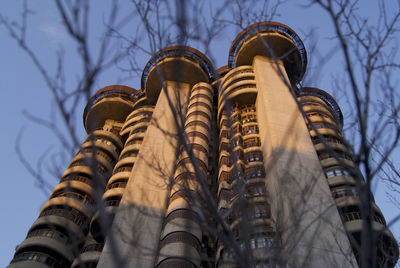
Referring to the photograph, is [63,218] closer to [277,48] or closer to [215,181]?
[215,181]

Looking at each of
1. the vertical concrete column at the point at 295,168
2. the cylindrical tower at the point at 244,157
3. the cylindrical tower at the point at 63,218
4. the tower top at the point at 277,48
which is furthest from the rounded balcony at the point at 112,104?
the vertical concrete column at the point at 295,168

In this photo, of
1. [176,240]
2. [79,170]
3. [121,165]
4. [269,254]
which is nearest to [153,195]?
[176,240]

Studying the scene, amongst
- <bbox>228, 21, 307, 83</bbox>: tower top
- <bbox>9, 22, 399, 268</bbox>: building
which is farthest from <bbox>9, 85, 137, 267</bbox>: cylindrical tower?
<bbox>228, 21, 307, 83</bbox>: tower top

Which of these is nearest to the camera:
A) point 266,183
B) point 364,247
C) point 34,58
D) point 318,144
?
point 364,247

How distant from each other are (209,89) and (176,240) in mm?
24654

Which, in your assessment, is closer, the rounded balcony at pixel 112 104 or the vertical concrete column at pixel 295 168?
the vertical concrete column at pixel 295 168

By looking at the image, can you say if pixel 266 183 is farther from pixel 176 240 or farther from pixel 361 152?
pixel 361 152

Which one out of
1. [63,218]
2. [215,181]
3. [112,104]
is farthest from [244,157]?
[112,104]

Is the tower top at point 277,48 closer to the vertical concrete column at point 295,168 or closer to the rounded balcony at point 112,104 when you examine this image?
the vertical concrete column at point 295,168

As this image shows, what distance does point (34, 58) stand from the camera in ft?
14.8

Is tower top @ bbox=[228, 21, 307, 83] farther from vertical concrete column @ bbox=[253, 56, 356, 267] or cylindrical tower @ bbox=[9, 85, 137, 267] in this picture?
cylindrical tower @ bbox=[9, 85, 137, 267]

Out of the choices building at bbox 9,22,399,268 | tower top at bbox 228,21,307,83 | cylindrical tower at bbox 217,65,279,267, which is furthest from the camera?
tower top at bbox 228,21,307,83

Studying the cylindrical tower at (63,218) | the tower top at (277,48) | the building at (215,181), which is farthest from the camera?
the tower top at (277,48)

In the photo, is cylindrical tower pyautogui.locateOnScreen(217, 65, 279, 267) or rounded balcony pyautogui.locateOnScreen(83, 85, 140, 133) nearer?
cylindrical tower pyautogui.locateOnScreen(217, 65, 279, 267)
